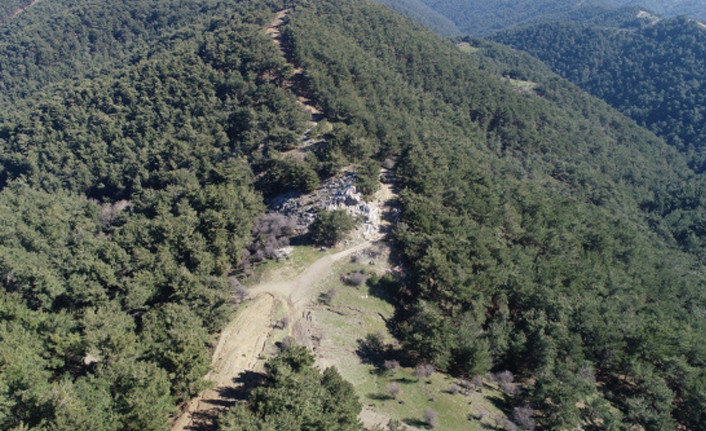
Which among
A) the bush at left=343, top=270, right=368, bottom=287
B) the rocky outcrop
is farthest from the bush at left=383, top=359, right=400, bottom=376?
the rocky outcrop

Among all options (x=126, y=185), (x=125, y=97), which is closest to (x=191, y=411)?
(x=126, y=185)

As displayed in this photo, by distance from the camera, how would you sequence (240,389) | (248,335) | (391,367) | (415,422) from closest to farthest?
(415,422)
(240,389)
(391,367)
(248,335)

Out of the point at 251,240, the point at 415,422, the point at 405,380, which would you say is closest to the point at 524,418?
the point at 415,422

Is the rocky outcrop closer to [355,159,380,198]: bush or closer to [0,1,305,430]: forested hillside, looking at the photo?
[355,159,380,198]: bush

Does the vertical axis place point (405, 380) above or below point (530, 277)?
below

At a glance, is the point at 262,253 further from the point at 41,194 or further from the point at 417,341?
the point at 41,194

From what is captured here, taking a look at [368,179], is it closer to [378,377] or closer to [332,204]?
[332,204]
